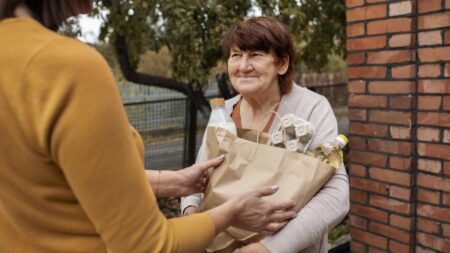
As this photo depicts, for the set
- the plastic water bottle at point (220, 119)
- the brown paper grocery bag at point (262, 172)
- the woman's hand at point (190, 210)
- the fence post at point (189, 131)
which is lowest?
the fence post at point (189, 131)

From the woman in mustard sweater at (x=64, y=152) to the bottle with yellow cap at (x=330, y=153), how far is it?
0.66 meters

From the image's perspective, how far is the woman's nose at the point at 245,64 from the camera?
1905 millimetres

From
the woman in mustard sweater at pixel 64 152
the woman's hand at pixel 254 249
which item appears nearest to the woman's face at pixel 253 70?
the woman's hand at pixel 254 249

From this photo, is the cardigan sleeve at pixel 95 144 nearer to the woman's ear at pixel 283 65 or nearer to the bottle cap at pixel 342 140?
the bottle cap at pixel 342 140

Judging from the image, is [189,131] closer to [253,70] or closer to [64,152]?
[253,70]

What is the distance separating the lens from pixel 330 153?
1.63 meters

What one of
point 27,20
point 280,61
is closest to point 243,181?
point 280,61

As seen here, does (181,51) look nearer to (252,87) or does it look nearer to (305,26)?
(305,26)

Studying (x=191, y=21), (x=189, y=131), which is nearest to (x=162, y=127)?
(x=189, y=131)

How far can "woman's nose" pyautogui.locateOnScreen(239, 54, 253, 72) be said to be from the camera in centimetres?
191

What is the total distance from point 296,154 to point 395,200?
1.47 m

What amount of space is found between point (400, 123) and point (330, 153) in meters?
1.21

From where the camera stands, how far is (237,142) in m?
1.57

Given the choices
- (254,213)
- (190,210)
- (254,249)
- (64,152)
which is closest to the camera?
(64,152)
